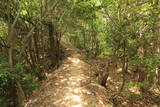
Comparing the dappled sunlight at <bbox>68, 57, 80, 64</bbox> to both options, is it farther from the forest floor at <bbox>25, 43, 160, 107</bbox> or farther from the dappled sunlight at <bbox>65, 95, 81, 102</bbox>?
the dappled sunlight at <bbox>65, 95, 81, 102</bbox>

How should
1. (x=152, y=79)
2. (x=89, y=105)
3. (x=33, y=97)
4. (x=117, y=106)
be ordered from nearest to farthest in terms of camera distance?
Answer: 1. (x=89, y=105)
2. (x=117, y=106)
3. (x=33, y=97)
4. (x=152, y=79)

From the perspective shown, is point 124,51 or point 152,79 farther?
point 152,79

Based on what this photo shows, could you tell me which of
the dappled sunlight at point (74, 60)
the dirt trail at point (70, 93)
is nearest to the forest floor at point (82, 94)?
the dirt trail at point (70, 93)

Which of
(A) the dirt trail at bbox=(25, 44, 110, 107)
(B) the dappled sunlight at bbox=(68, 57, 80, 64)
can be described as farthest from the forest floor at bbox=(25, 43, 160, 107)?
(B) the dappled sunlight at bbox=(68, 57, 80, 64)

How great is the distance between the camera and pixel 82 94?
568 cm

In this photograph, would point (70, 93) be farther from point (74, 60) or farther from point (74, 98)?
point (74, 60)

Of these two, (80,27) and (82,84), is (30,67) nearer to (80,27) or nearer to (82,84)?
(82,84)

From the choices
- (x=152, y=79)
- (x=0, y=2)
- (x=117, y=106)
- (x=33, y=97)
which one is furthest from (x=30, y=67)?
(x=152, y=79)

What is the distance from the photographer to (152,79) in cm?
723

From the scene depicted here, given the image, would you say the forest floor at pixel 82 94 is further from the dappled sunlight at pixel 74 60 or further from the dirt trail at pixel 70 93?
the dappled sunlight at pixel 74 60

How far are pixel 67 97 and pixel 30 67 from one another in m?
2.82

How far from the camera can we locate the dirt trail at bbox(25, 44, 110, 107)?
17.1 ft

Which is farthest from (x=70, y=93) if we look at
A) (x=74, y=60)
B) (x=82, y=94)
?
(x=74, y=60)

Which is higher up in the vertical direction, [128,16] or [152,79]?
[128,16]
